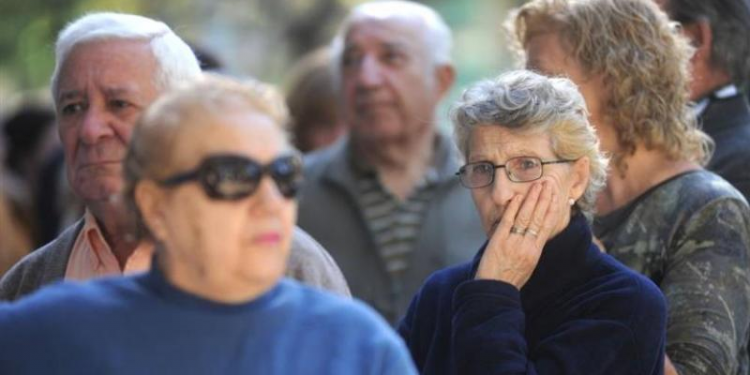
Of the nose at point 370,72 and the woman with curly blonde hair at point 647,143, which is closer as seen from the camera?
the woman with curly blonde hair at point 647,143

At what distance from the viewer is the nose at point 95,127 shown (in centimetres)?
444

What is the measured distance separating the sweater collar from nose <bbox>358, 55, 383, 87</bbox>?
12.7 ft

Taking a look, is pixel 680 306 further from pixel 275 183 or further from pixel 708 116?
pixel 275 183

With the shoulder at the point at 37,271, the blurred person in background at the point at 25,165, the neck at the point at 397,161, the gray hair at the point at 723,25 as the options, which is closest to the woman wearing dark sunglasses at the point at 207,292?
the shoulder at the point at 37,271

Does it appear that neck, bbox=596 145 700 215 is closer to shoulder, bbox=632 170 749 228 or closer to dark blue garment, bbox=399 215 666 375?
shoulder, bbox=632 170 749 228

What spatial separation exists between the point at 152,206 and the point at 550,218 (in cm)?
134

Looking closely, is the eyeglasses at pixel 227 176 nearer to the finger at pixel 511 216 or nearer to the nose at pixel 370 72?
the finger at pixel 511 216

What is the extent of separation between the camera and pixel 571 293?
410 centimetres

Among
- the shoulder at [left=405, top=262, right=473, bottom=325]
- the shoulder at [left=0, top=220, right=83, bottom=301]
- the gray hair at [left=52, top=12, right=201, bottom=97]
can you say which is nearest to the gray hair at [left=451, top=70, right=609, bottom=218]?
the shoulder at [left=405, top=262, right=473, bottom=325]

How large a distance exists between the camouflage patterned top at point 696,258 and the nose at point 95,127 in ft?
5.15

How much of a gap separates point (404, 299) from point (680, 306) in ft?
9.28

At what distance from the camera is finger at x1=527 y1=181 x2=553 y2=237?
4098 millimetres

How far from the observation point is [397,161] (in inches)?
309

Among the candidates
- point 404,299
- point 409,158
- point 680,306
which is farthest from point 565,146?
point 409,158
